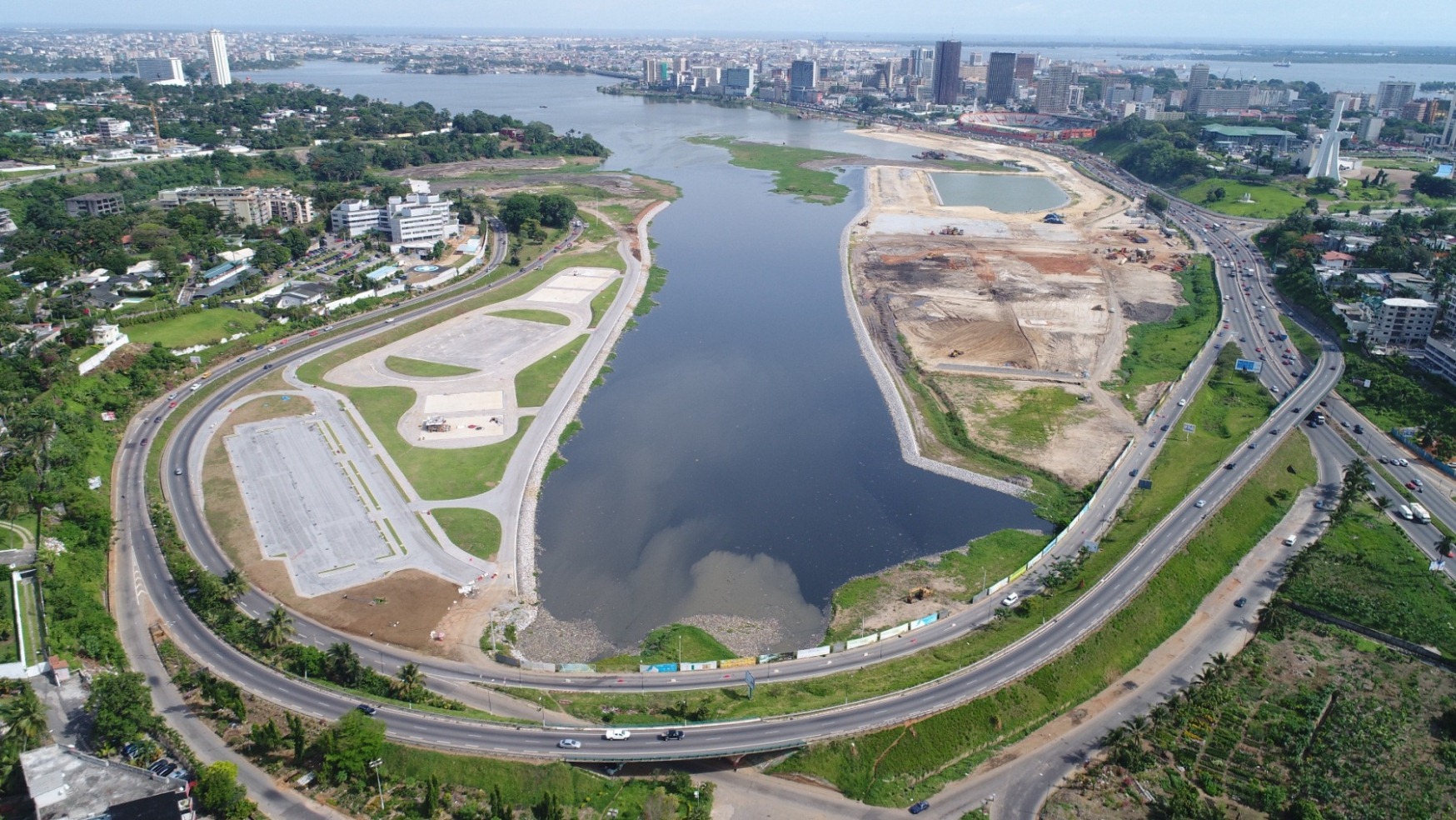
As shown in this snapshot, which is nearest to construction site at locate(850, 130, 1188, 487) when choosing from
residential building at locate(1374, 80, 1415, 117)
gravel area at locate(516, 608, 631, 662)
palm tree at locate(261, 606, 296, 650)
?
gravel area at locate(516, 608, 631, 662)

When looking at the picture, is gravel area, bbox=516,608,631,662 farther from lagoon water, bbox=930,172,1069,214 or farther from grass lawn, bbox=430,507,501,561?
lagoon water, bbox=930,172,1069,214

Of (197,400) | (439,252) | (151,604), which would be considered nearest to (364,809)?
(151,604)

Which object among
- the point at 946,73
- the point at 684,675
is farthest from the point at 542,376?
the point at 946,73

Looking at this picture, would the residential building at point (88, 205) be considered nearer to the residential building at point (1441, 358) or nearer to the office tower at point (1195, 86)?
the residential building at point (1441, 358)

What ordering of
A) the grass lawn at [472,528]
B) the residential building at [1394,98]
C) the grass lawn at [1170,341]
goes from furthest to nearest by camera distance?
1. the residential building at [1394,98]
2. the grass lawn at [1170,341]
3. the grass lawn at [472,528]

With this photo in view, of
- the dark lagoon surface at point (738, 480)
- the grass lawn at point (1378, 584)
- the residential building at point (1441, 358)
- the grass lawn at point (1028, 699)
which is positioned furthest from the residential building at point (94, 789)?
the residential building at point (1441, 358)
